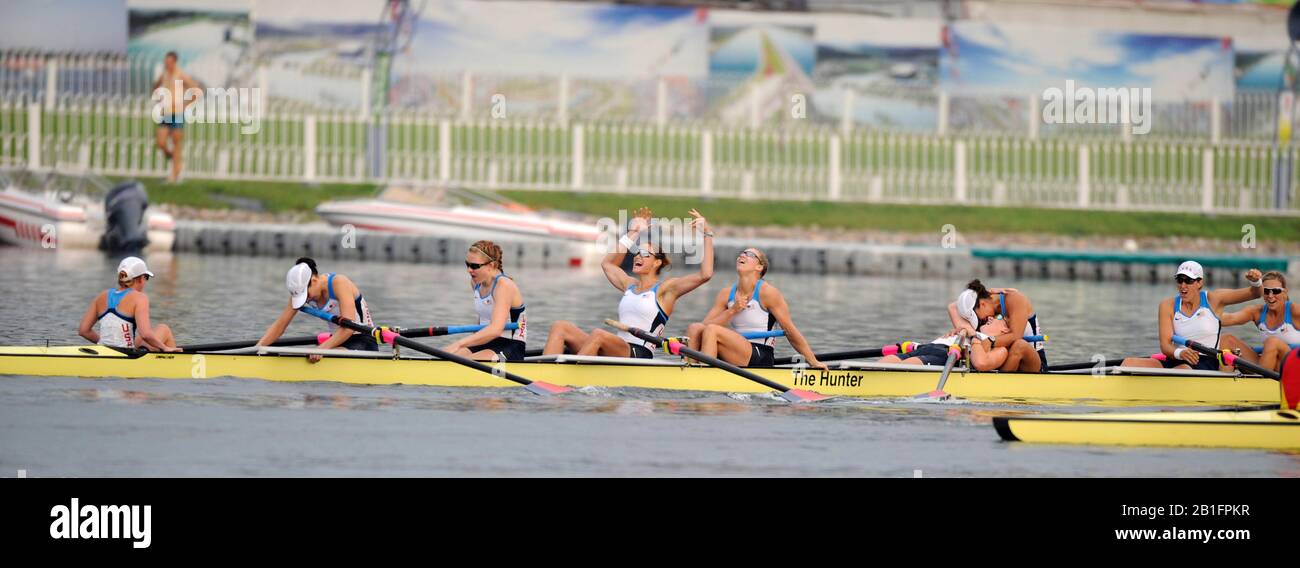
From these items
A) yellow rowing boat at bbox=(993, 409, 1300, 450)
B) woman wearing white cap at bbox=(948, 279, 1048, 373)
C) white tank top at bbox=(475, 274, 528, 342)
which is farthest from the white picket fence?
yellow rowing boat at bbox=(993, 409, 1300, 450)

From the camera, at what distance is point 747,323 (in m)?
15.7

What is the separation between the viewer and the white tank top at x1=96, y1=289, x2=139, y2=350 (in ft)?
50.4

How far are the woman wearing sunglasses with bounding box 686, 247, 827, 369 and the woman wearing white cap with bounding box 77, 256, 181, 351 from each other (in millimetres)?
4151

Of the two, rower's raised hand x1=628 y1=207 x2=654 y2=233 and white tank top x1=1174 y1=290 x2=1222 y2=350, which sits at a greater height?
rower's raised hand x1=628 y1=207 x2=654 y2=233

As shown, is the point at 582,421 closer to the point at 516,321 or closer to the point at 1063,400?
the point at 516,321

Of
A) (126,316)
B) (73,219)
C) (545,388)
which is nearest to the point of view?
(545,388)

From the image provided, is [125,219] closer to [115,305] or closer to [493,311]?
[115,305]

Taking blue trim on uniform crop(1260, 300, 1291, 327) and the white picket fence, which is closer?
blue trim on uniform crop(1260, 300, 1291, 327)

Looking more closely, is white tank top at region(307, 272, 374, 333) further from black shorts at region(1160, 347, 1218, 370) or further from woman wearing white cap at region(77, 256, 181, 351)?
black shorts at region(1160, 347, 1218, 370)

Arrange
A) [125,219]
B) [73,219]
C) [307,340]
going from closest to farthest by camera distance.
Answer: [307,340] < [125,219] < [73,219]

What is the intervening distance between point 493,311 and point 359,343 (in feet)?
3.85

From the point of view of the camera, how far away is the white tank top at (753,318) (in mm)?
15641

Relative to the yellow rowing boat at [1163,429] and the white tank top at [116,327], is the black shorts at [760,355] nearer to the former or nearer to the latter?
the yellow rowing boat at [1163,429]

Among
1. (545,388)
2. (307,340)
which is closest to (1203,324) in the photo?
(545,388)
